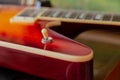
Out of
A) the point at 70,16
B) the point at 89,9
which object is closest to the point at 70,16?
the point at 70,16

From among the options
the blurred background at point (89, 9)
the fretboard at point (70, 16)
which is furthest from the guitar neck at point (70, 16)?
the blurred background at point (89, 9)

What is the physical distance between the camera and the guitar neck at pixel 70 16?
2.69 feet

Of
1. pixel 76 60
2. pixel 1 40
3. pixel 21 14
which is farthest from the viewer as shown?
pixel 21 14

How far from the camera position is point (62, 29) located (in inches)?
34.8

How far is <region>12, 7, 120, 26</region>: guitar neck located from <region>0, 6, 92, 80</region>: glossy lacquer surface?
14 cm

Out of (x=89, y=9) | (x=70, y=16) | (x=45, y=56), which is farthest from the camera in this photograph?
(x=89, y=9)

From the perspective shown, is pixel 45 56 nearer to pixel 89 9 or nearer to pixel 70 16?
pixel 70 16

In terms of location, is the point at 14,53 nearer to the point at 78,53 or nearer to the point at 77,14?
the point at 78,53

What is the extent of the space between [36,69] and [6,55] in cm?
11

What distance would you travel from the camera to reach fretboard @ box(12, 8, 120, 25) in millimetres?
821

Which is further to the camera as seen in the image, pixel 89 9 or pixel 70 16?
pixel 89 9

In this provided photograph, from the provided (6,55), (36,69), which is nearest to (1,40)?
(6,55)

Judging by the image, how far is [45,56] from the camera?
610 mm

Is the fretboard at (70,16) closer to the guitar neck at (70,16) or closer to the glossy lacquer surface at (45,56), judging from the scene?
the guitar neck at (70,16)
